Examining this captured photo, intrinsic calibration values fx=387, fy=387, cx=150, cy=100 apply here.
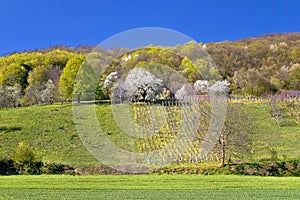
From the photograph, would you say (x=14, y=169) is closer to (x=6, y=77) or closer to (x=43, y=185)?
(x=43, y=185)

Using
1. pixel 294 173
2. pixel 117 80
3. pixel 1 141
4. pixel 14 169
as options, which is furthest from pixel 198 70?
pixel 1 141

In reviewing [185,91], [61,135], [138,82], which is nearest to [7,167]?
[61,135]

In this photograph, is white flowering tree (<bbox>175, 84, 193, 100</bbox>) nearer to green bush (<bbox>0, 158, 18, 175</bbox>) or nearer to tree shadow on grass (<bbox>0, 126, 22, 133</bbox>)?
green bush (<bbox>0, 158, 18, 175</bbox>)

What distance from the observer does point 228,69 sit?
2645 inches

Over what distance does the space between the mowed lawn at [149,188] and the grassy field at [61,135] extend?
4888 mm

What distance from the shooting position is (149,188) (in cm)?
1712

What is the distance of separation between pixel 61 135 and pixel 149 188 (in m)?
18.5

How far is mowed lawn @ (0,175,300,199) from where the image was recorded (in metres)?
14.8

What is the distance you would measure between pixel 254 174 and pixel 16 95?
40740mm

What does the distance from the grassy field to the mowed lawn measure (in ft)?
16.0

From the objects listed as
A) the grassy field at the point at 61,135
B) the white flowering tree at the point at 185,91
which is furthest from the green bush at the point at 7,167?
the white flowering tree at the point at 185,91

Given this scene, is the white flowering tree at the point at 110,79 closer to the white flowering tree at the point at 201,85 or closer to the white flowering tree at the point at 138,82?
the white flowering tree at the point at 138,82

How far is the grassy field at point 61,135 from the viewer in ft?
92.8

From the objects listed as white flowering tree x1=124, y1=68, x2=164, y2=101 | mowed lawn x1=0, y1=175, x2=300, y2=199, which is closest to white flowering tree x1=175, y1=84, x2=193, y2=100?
white flowering tree x1=124, y1=68, x2=164, y2=101
